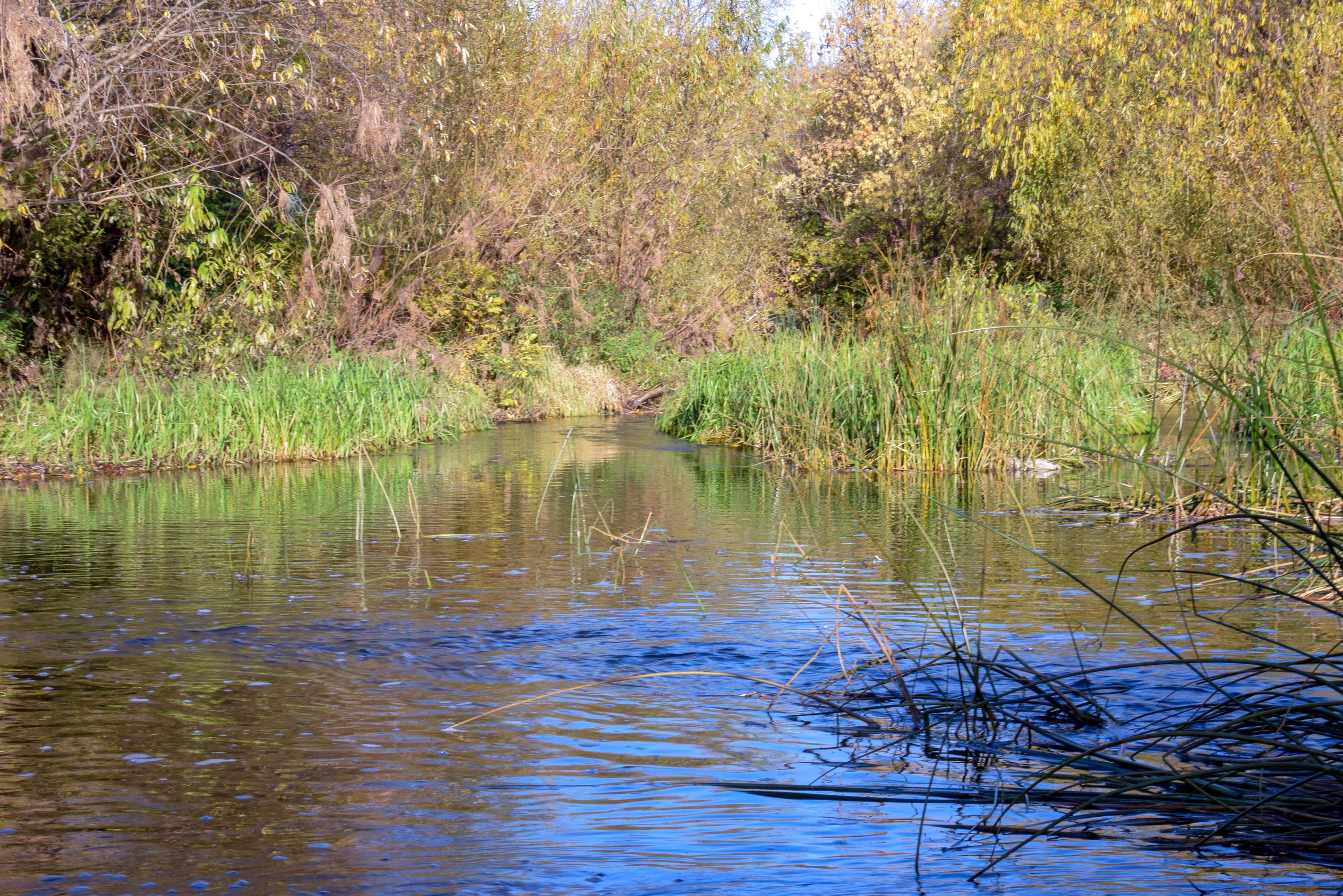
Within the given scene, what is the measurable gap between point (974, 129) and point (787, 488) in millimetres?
16374

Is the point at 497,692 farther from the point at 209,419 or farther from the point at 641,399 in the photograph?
the point at 641,399

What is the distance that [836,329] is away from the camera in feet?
54.5

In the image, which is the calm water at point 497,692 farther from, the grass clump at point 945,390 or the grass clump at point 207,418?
the grass clump at point 207,418

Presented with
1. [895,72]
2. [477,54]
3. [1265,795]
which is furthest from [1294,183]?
[895,72]

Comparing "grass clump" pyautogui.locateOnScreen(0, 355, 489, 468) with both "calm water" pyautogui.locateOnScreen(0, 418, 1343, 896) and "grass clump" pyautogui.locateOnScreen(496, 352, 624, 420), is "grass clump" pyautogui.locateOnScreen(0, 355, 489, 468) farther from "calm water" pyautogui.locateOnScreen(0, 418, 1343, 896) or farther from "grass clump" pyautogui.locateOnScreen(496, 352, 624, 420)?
"grass clump" pyautogui.locateOnScreen(496, 352, 624, 420)

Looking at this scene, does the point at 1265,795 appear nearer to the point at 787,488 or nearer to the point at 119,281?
the point at 787,488

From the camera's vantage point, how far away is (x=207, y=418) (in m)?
13.1

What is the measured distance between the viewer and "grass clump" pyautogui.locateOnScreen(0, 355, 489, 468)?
12.4 meters

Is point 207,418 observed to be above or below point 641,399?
below

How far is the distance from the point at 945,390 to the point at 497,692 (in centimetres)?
704

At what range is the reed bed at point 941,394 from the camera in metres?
10.5

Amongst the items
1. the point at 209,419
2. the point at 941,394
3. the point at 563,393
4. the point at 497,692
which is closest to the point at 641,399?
the point at 563,393

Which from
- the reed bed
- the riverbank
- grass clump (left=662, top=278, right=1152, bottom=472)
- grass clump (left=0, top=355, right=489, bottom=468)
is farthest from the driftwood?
grass clump (left=662, top=278, right=1152, bottom=472)

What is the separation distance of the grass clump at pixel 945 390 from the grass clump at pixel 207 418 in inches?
177
